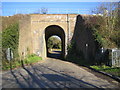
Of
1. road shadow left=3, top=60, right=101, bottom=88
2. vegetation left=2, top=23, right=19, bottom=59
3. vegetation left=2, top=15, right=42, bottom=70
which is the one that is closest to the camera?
road shadow left=3, top=60, right=101, bottom=88

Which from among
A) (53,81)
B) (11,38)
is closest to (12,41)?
(11,38)

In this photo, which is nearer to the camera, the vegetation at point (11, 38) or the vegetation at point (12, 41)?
the vegetation at point (12, 41)

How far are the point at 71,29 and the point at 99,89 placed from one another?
18524 millimetres

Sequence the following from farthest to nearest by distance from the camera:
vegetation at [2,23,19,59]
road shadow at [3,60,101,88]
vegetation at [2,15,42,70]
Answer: vegetation at [2,23,19,59] → vegetation at [2,15,42,70] → road shadow at [3,60,101,88]

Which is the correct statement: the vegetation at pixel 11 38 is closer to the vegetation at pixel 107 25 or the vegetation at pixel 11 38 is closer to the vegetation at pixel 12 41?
the vegetation at pixel 12 41

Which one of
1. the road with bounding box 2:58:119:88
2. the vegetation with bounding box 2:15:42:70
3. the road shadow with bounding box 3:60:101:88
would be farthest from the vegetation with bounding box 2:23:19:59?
the road shadow with bounding box 3:60:101:88

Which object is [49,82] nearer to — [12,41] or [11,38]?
[12,41]

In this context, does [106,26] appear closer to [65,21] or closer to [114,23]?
[114,23]

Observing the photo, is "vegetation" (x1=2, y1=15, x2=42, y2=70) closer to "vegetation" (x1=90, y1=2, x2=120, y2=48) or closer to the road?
the road

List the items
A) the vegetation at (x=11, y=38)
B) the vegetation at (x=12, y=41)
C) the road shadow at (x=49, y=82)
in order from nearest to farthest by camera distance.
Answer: the road shadow at (x=49, y=82), the vegetation at (x=12, y=41), the vegetation at (x=11, y=38)

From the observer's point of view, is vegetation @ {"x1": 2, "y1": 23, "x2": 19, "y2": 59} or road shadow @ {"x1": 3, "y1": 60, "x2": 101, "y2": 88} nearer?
road shadow @ {"x1": 3, "y1": 60, "x2": 101, "y2": 88}

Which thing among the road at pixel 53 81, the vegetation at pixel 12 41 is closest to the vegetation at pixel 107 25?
the road at pixel 53 81

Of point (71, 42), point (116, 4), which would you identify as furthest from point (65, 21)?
point (116, 4)

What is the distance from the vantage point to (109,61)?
41.1 feet
